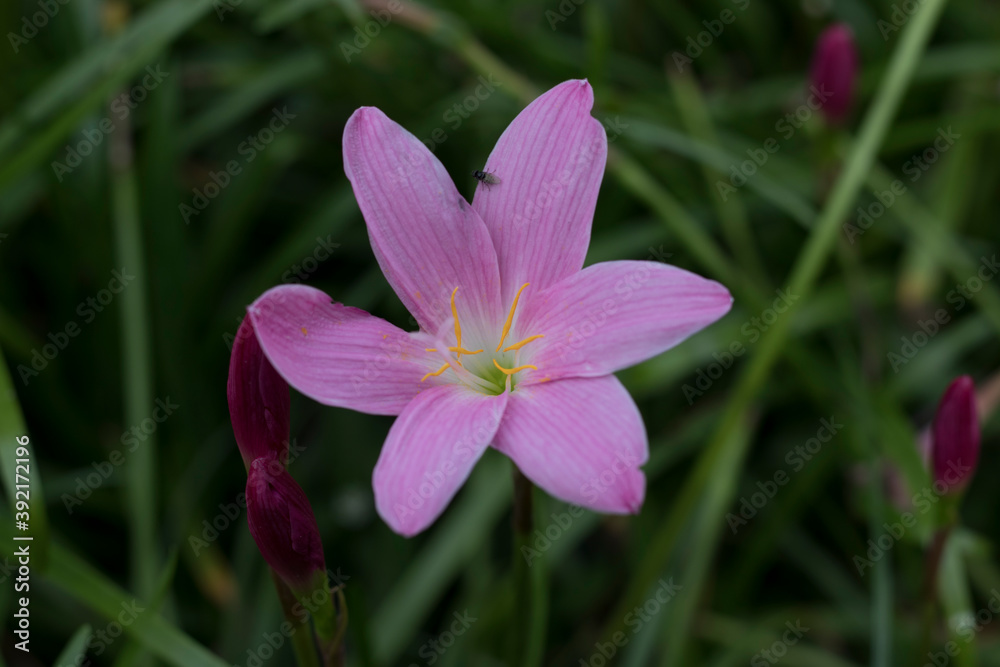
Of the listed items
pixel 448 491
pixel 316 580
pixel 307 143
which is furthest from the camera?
pixel 307 143

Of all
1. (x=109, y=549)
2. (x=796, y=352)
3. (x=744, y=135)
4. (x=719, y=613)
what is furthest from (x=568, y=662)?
(x=744, y=135)

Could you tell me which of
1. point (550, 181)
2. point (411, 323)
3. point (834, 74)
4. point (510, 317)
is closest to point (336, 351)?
point (510, 317)

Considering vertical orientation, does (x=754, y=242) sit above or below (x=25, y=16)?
below

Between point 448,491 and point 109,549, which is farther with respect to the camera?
→ point 109,549

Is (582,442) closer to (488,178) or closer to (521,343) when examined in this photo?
(521,343)

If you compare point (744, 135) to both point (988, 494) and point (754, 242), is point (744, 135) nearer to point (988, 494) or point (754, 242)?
point (754, 242)

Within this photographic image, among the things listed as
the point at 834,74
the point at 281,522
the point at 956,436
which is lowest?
the point at 956,436

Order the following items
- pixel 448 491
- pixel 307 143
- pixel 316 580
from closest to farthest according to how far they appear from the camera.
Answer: pixel 448 491
pixel 316 580
pixel 307 143
